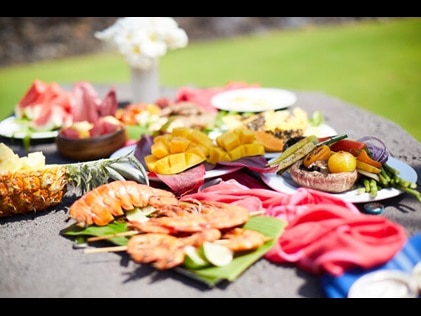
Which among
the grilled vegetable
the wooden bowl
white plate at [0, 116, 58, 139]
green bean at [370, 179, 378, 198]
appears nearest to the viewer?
green bean at [370, 179, 378, 198]

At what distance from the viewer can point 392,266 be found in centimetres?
218

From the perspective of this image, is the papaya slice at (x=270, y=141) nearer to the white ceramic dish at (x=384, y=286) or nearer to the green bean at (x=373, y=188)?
the green bean at (x=373, y=188)

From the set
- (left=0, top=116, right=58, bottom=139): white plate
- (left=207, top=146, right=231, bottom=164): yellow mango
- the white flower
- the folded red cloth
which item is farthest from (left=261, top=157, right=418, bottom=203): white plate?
the white flower

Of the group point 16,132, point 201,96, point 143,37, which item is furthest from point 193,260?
point 143,37

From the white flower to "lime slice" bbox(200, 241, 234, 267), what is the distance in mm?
3027

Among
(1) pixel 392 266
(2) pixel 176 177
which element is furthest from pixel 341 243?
(2) pixel 176 177

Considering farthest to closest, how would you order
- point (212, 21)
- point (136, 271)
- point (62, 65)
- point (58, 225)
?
point (212, 21) → point (62, 65) → point (58, 225) → point (136, 271)

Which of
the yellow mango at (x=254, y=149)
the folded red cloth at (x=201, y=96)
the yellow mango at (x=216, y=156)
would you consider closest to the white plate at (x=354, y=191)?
the yellow mango at (x=254, y=149)

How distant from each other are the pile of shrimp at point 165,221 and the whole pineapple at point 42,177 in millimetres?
221

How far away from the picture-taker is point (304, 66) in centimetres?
1118

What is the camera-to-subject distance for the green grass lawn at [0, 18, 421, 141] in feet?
29.1

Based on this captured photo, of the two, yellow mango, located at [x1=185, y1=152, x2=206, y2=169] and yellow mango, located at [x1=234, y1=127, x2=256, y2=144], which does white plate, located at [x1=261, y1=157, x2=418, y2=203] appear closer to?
yellow mango, located at [x1=234, y1=127, x2=256, y2=144]
